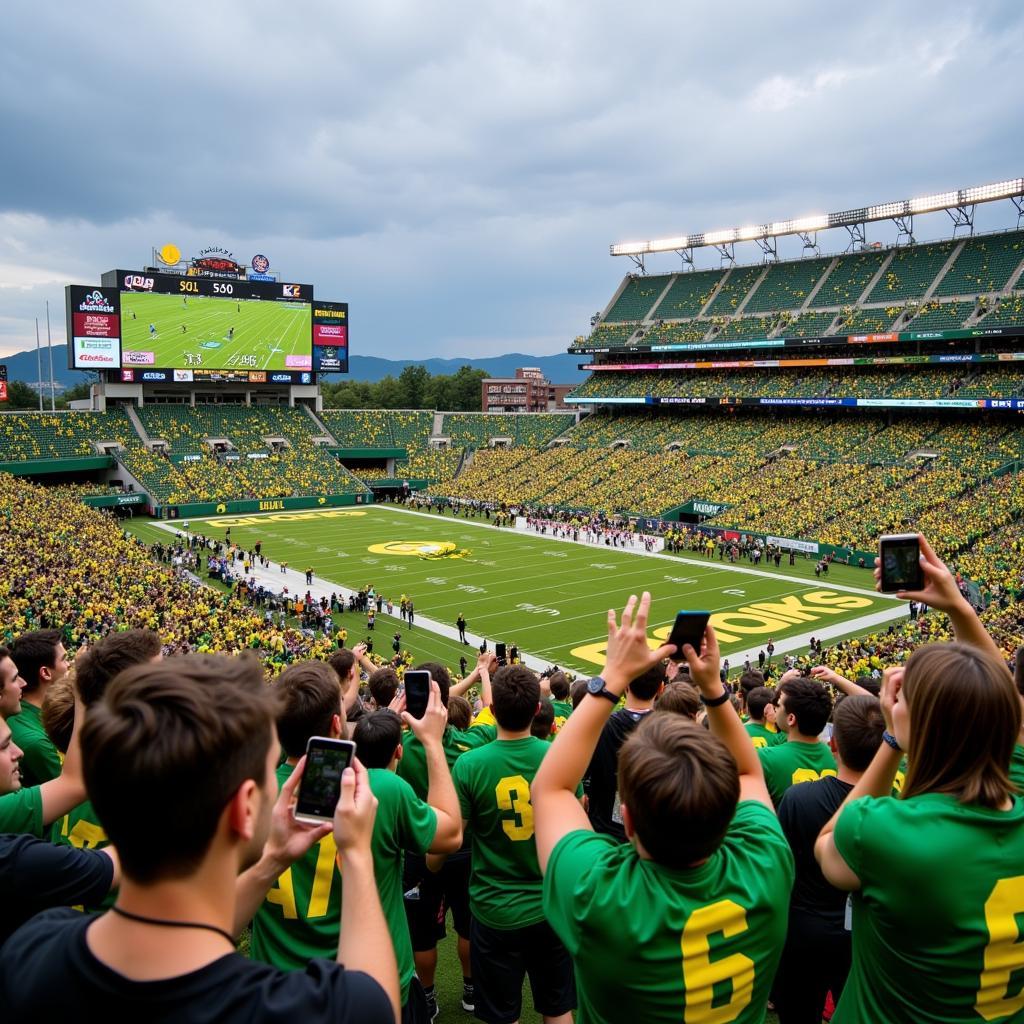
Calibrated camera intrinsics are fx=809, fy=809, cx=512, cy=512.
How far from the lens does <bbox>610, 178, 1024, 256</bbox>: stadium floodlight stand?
48.9m

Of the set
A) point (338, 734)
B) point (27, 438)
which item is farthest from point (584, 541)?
point (338, 734)

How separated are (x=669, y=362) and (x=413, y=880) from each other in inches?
2418

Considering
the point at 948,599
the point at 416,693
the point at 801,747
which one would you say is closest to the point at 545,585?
the point at 801,747

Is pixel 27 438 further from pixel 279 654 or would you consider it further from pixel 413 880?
pixel 413 880

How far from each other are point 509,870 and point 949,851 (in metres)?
2.45

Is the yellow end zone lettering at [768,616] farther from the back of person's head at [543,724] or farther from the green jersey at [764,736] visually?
the back of person's head at [543,724]

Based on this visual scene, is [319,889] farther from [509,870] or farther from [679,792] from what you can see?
[679,792]

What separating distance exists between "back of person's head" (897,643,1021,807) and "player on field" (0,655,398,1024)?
169 cm

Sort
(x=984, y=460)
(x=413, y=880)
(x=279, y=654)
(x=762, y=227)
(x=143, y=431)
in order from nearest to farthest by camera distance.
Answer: (x=413, y=880) < (x=279, y=654) < (x=984, y=460) < (x=143, y=431) < (x=762, y=227)

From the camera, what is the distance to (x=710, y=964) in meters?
2.29

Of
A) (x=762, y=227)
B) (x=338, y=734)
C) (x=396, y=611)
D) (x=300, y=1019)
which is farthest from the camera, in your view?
(x=762, y=227)

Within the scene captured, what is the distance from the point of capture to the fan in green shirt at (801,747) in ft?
15.7

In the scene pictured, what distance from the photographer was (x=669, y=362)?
63.5 meters

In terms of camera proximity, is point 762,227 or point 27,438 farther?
point 762,227
